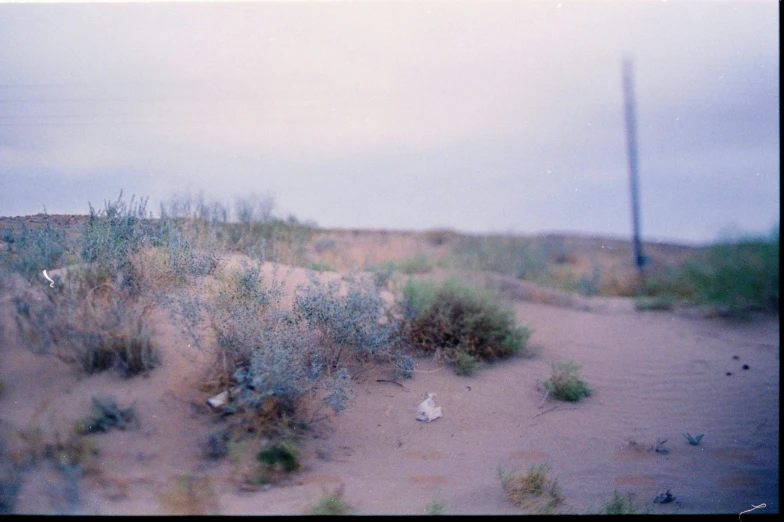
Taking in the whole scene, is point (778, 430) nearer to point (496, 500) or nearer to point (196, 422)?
point (496, 500)

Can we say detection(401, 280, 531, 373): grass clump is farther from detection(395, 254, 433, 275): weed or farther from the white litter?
detection(395, 254, 433, 275): weed

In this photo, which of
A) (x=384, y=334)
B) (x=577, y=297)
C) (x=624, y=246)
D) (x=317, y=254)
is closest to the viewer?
(x=384, y=334)

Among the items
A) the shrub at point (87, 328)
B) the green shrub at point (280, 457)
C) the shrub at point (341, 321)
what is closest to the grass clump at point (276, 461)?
the green shrub at point (280, 457)

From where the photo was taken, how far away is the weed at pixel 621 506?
5008 mm

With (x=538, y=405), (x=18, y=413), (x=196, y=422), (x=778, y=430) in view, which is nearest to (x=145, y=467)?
(x=196, y=422)

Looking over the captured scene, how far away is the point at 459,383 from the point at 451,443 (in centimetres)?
155

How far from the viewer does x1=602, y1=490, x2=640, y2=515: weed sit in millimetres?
5008

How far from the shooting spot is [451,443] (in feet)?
21.3

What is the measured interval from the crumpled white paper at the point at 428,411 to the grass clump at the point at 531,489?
141 cm

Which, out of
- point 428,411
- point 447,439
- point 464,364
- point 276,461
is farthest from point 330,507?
point 464,364

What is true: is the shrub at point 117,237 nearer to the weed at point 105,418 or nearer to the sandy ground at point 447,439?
the sandy ground at point 447,439

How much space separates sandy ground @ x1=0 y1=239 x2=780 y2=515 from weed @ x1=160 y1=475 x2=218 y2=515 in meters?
0.02

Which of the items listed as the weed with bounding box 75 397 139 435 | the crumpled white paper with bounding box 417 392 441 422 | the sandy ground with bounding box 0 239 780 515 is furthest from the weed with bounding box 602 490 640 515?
the weed with bounding box 75 397 139 435

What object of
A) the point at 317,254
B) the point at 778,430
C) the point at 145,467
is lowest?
→ the point at 778,430
